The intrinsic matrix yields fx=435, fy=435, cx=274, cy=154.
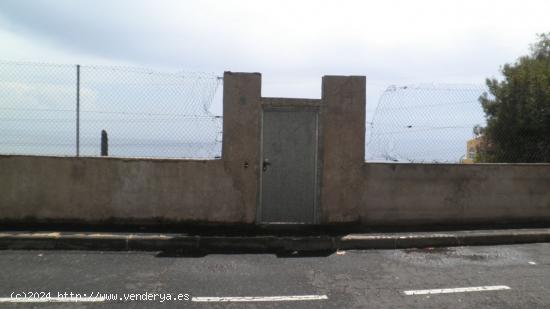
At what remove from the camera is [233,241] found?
21.6 ft

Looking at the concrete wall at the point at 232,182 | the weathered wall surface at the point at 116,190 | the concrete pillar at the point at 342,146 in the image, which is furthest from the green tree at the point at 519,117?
the weathered wall surface at the point at 116,190

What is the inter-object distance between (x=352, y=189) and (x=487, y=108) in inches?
259

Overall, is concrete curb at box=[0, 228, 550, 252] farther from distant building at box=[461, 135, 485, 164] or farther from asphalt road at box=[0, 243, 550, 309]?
distant building at box=[461, 135, 485, 164]

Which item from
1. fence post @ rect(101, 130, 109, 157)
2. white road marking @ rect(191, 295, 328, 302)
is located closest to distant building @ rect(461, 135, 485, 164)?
white road marking @ rect(191, 295, 328, 302)

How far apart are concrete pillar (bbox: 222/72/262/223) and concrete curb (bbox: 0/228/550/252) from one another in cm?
116

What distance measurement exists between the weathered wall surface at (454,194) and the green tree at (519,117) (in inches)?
52.7

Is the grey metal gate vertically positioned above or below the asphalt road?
above

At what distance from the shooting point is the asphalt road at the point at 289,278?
4.43 meters

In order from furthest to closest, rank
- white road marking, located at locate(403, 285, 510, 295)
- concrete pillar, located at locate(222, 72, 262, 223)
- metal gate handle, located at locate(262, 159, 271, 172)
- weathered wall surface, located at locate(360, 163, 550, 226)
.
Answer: weathered wall surface, located at locate(360, 163, 550, 226), metal gate handle, located at locate(262, 159, 271, 172), concrete pillar, located at locate(222, 72, 262, 223), white road marking, located at locate(403, 285, 510, 295)

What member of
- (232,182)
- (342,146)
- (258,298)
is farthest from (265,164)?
(258,298)

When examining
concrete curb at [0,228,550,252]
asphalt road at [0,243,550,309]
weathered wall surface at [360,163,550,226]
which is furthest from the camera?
weathered wall surface at [360,163,550,226]

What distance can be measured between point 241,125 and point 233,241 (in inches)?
78.4

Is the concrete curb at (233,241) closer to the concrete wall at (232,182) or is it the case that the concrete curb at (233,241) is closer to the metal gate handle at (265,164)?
the concrete wall at (232,182)

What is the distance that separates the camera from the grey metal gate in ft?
24.8
